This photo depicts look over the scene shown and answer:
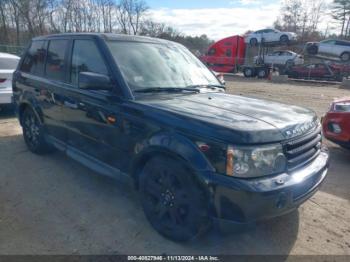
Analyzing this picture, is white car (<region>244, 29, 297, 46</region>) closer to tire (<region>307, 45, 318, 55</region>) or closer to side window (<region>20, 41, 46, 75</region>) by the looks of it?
tire (<region>307, 45, 318, 55</region>)

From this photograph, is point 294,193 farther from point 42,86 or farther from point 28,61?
point 28,61

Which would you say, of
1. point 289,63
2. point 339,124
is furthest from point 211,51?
point 339,124

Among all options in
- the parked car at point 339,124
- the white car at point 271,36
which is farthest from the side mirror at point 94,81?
the white car at point 271,36

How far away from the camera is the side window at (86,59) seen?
3425 millimetres

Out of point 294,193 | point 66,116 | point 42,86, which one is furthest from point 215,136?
point 42,86

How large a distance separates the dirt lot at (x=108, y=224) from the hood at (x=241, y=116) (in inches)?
30.4

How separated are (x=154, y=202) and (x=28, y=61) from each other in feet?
11.4

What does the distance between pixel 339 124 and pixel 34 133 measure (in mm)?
4933

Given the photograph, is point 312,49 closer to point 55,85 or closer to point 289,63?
Answer: point 289,63

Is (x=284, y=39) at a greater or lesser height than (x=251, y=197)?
greater

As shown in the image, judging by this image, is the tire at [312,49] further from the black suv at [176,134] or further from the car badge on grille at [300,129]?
the car badge on grille at [300,129]

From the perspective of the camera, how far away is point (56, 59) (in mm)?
4246

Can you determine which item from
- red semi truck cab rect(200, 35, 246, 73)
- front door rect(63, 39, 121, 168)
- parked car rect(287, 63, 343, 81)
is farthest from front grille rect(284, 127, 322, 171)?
red semi truck cab rect(200, 35, 246, 73)

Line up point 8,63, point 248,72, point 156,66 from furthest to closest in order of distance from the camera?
point 248,72 < point 8,63 < point 156,66
